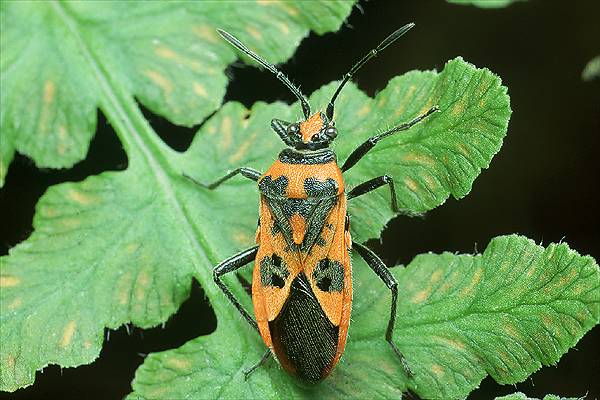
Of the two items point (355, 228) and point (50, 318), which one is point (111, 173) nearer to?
point (50, 318)

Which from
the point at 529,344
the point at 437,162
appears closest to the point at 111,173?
the point at 437,162

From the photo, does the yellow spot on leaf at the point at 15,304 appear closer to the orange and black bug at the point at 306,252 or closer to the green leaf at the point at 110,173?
the green leaf at the point at 110,173

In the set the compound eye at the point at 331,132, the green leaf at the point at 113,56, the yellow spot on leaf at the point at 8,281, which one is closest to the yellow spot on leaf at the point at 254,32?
the green leaf at the point at 113,56

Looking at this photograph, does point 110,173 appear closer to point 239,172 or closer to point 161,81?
point 161,81

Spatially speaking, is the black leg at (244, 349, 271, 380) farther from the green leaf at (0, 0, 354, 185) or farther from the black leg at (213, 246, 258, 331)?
the green leaf at (0, 0, 354, 185)

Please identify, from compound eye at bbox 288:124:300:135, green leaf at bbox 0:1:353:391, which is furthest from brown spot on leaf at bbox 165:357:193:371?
compound eye at bbox 288:124:300:135

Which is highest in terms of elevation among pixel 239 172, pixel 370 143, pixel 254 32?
pixel 370 143

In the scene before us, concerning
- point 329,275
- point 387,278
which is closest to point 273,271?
point 329,275
